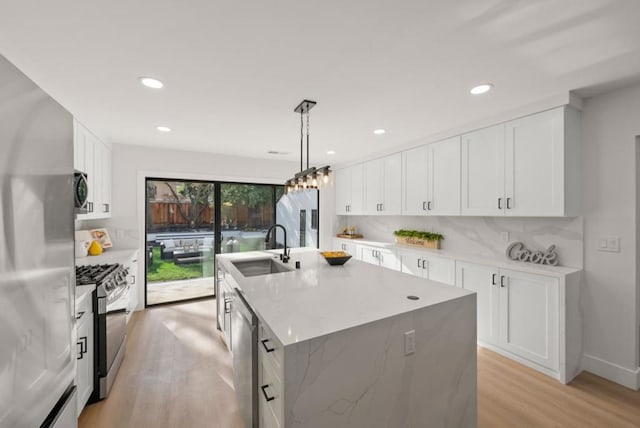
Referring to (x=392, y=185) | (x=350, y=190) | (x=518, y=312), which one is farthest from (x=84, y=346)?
(x=350, y=190)

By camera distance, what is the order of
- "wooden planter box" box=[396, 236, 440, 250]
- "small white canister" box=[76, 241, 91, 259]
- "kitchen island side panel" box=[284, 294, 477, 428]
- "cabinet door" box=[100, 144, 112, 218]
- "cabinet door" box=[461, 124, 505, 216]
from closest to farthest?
"kitchen island side panel" box=[284, 294, 477, 428], "cabinet door" box=[461, 124, 505, 216], "small white canister" box=[76, 241, 91, 259], "cabinet door" box=[100, 144, 112, 218], "wooden planter box" box=[396, 236, 440, 250]

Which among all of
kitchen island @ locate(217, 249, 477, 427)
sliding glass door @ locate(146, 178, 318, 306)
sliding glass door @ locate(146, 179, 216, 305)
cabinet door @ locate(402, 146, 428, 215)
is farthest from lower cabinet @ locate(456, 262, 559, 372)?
sliding glass door @ locate(146, 179, 216, 305)

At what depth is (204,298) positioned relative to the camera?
180 inches

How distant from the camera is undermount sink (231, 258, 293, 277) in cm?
302

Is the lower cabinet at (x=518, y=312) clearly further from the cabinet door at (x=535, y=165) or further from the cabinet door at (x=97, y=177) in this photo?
the cabinet door at (x=97, y=177)

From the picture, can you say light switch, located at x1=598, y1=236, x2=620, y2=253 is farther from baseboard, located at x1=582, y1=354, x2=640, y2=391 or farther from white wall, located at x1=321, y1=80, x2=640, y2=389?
baseboard, located at x1=582, y1=354, x2=640, y2=391

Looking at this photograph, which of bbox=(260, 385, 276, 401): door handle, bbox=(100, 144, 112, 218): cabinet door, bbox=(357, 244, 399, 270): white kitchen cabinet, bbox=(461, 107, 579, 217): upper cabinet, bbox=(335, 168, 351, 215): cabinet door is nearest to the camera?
bbox=(260, 385, 276, 401): door handle

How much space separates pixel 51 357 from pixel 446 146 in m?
3.77

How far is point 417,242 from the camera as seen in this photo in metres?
4.18

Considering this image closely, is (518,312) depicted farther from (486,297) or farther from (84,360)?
(84,360)

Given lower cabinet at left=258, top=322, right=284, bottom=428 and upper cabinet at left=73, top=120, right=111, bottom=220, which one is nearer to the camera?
lower cabinet at left=258, top=322, right=284, bottom=428

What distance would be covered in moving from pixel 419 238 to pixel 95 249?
434 cm

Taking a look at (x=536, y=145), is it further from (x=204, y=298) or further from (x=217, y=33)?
(x=204, y=298)

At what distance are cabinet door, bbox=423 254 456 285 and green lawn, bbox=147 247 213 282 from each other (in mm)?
3419
